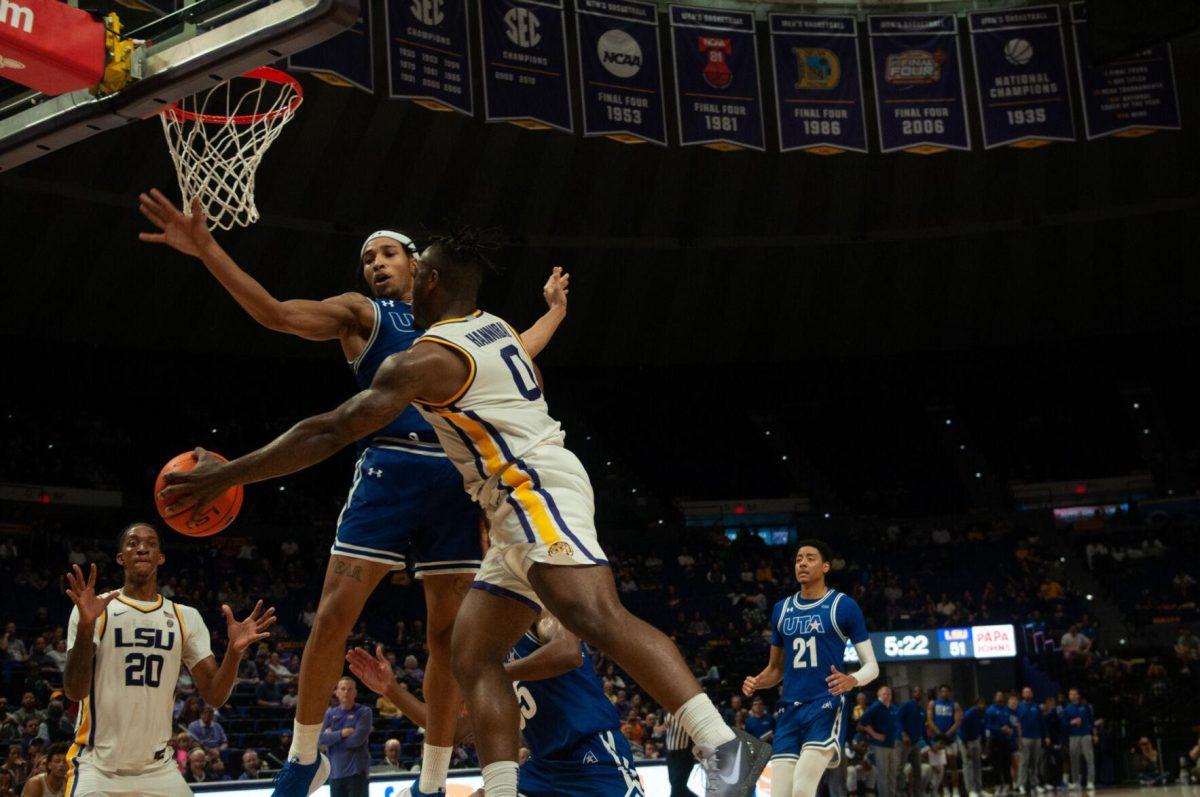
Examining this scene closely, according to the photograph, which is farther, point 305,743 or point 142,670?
point 142,670

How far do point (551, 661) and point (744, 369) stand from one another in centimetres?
2773

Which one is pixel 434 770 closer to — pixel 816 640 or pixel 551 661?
pixel 551 661

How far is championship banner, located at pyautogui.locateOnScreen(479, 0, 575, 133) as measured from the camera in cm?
1955

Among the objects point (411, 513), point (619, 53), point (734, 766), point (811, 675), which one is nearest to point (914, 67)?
point (619, 53)

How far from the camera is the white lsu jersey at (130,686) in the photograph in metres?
6.66

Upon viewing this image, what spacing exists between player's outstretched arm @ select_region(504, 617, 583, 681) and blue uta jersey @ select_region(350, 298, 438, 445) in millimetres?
1338

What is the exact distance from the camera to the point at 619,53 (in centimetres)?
2080

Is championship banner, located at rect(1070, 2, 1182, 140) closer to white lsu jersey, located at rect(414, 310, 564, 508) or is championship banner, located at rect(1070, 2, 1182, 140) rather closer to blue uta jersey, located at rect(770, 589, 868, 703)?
blue uta jersey, located at rect(770, 589, 868, 703)

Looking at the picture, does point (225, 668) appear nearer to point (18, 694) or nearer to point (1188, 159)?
point (18, 694)

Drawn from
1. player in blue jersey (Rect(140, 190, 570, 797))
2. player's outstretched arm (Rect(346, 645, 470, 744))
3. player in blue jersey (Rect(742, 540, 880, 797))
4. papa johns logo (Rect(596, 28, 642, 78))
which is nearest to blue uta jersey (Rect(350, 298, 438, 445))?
player in blue jersey (Rect(140, 190, 570, 797))

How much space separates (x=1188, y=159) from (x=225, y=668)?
2738 cm

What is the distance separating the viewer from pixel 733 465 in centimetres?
4200

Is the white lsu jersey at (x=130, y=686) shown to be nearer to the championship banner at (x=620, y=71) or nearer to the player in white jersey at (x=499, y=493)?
the player in white jersey at (x=499, y=493)

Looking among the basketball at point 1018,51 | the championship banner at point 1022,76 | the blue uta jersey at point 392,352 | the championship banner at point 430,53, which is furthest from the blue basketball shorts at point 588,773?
the basketball at point 1018,51
